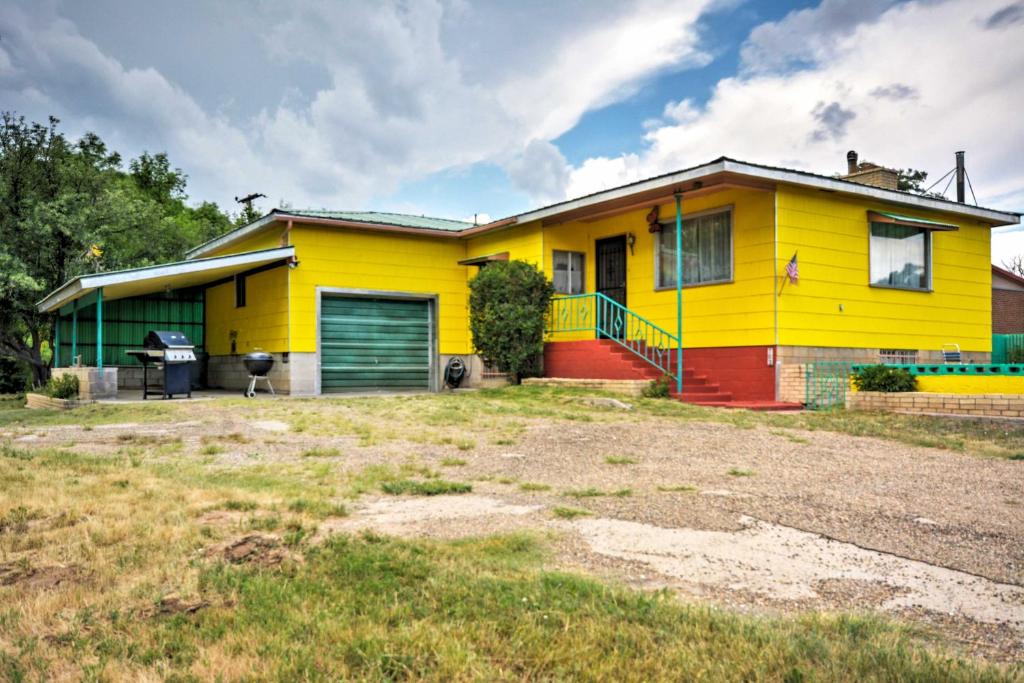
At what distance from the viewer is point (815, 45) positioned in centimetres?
1473

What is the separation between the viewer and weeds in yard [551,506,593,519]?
14.3ft

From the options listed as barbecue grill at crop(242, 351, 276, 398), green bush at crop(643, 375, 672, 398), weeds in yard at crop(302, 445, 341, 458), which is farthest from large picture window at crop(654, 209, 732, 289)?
weeds in yard at crop(302, 445, 341, 458)

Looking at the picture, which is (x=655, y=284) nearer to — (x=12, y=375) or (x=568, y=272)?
(x=568, y=272)

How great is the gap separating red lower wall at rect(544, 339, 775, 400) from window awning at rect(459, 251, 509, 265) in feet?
9.67

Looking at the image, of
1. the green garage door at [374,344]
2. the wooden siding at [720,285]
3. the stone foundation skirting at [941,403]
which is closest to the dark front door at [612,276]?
the wooden siding at [720,285]

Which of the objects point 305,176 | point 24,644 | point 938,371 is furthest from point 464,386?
point 305,176

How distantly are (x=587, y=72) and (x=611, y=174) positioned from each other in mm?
6077

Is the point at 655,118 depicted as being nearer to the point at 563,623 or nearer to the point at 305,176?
the point at 563,623

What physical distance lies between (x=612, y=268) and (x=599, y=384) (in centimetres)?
354

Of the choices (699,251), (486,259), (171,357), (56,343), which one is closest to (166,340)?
(171,357)

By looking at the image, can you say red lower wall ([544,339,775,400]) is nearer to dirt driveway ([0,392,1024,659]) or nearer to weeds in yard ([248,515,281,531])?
dirt driveway ([0,392,1024,659])

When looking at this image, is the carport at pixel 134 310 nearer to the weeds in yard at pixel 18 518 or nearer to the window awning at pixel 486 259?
the window awning at pixel 486 259

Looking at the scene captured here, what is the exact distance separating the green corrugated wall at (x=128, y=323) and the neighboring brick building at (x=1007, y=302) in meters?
21.1

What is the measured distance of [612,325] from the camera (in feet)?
47.0
